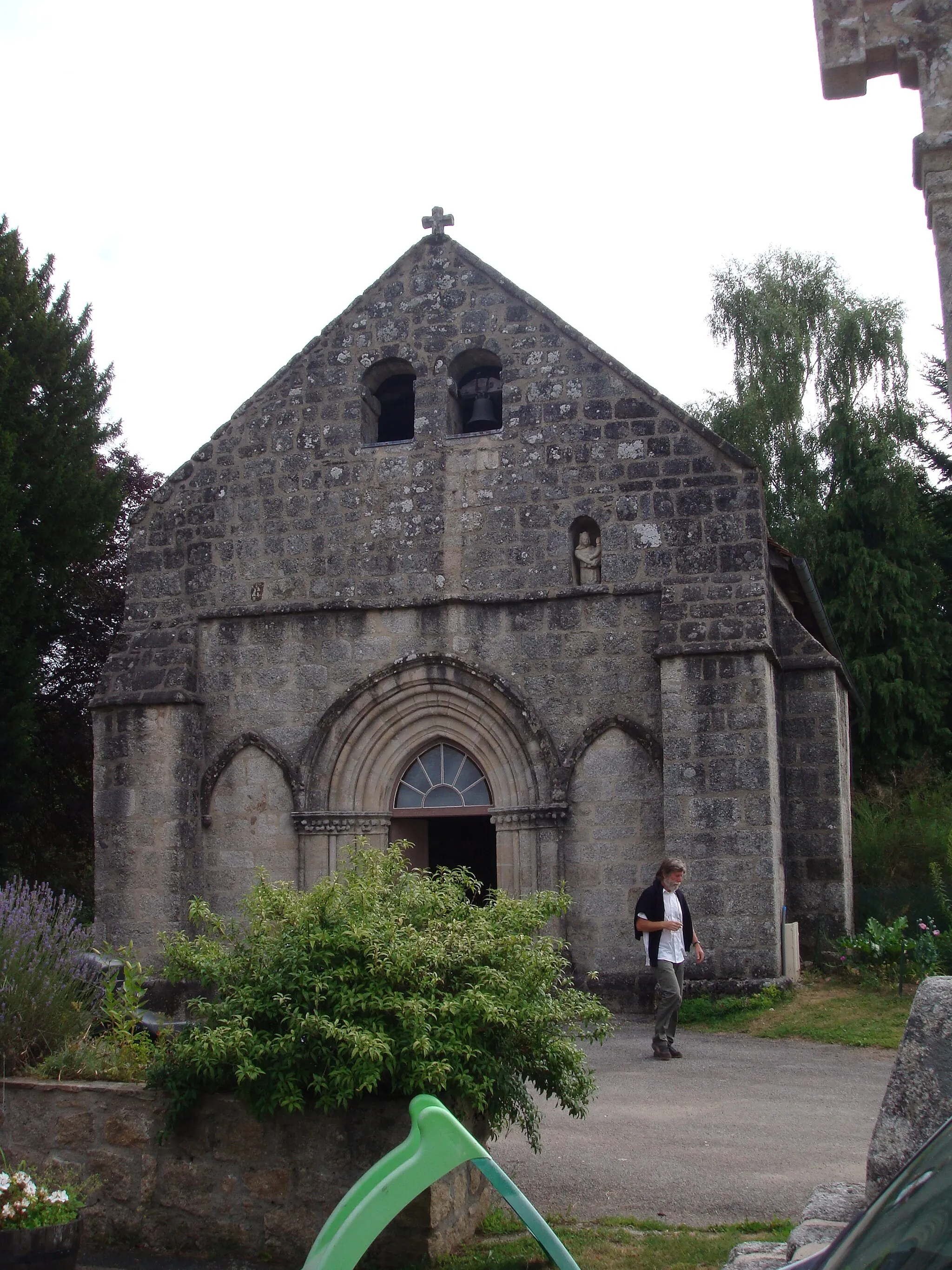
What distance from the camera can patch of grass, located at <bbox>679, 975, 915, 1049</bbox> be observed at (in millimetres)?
9805

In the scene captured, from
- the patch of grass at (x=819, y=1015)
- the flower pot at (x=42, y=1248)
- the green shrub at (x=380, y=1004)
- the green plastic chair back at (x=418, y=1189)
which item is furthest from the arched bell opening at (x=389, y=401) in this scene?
the green plastic chair back at (x=418, y=1189)

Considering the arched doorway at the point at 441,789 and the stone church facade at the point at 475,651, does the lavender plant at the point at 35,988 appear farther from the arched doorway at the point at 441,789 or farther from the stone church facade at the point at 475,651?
the arched doorway at the point at 441,789

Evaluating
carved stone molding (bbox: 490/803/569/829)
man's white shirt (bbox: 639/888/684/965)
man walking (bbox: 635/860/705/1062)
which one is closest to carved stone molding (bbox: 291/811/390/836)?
carved stone molding (bbox: 490/803/569/829)

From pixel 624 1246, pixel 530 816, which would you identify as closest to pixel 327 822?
pixel 530 816

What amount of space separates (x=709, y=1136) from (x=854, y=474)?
20.3 m

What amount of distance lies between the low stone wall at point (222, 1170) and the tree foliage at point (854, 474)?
19498 millimetres

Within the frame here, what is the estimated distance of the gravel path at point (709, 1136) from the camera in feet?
18.5

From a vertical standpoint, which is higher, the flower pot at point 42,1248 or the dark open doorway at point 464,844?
the dark open doorway at point 464,844

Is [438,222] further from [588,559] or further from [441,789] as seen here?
[441,789]

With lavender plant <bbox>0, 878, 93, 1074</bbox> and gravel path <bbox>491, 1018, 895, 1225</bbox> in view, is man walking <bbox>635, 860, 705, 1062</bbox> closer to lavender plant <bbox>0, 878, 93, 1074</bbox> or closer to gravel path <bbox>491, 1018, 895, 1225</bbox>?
gravel path <bbox>491, 1018, 895, 1225</bbox>

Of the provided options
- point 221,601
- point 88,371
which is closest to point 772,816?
point 221,601

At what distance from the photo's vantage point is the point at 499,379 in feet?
43.4

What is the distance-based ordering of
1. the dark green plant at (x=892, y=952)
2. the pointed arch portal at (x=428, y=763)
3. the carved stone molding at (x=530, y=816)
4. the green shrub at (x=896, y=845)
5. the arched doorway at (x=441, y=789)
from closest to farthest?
the dark green plant at (x=892, y=952) < the carved stone molding at (x=530, y=816) < the pointed arch portal at (x=428, y=763) < the arched doorway at (x=441, y=789) < the green shrub at (x=896, y=845)

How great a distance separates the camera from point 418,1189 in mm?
3117
